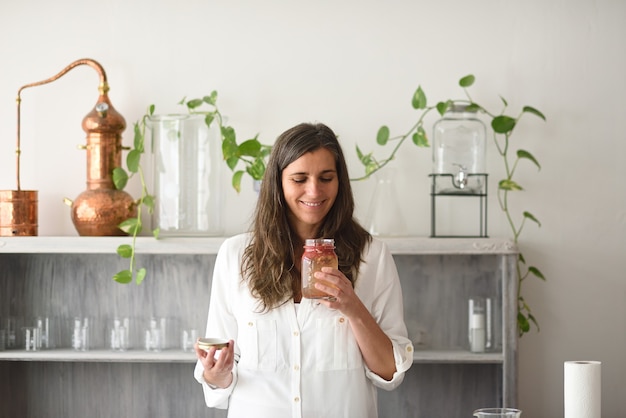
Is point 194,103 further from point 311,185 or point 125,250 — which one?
point 311,185

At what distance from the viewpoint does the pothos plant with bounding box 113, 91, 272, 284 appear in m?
3.18

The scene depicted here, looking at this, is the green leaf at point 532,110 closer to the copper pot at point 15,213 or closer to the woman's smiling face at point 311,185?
the woman's smiling face at point 311,185

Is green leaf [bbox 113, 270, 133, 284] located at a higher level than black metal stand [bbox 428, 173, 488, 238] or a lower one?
lower

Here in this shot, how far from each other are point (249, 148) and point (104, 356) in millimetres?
923

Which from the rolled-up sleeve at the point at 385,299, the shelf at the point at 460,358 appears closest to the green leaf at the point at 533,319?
the shelf at the point at 460,358

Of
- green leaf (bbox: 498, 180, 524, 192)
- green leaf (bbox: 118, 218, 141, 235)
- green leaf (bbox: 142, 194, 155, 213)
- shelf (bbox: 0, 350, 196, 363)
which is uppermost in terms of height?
green leaf (bbox: 498, 180, 524, 192)

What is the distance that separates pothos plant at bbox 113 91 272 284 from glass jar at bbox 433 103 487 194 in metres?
0.63

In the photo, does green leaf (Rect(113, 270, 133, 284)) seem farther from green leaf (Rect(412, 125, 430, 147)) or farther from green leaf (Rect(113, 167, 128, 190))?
green leaf (Rect(412, 125, 430, 147))

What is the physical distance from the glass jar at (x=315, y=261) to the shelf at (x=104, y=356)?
3.43 ft

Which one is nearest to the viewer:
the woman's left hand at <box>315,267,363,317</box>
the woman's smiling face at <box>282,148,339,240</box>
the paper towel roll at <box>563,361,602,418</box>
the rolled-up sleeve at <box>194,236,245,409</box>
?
the paper towel roll at <box>563,361,602,418</box>

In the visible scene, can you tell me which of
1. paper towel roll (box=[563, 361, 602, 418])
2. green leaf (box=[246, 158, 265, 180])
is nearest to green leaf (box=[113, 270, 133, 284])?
green leaf (box=[246, 158, 265, 180])

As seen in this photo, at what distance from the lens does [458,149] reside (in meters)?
3.26

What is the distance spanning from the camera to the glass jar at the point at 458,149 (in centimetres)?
323

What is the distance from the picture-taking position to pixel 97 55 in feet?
11.3
